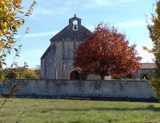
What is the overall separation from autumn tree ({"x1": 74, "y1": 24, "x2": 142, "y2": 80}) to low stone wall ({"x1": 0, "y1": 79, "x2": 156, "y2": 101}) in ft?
8.33

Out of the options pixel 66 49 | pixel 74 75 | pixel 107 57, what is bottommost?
pixel 74 75

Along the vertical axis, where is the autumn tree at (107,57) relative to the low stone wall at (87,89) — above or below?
above

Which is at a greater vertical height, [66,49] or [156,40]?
[66,49]

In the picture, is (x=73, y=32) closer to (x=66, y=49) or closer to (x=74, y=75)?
(x=66, y=49)

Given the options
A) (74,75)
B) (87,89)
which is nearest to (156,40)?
(87,89)

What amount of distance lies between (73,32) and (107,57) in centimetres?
867

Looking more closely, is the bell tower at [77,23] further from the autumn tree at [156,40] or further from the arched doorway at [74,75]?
the autumn tree at [156,40]

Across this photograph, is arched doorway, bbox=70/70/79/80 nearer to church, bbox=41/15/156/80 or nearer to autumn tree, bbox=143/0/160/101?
church, bbox=41/15/156/80

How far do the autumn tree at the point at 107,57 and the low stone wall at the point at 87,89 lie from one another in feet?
8.33

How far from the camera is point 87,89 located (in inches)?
915

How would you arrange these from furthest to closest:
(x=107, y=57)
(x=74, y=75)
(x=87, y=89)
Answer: (x=74, y=75) < (x=107, y=57) < (x=87, y=89)

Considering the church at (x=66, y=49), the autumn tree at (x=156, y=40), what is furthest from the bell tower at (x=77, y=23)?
Answer: the autumn tree at (x=156, y=40)

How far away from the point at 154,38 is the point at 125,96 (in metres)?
13.4

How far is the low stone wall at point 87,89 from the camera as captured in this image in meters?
22.6
